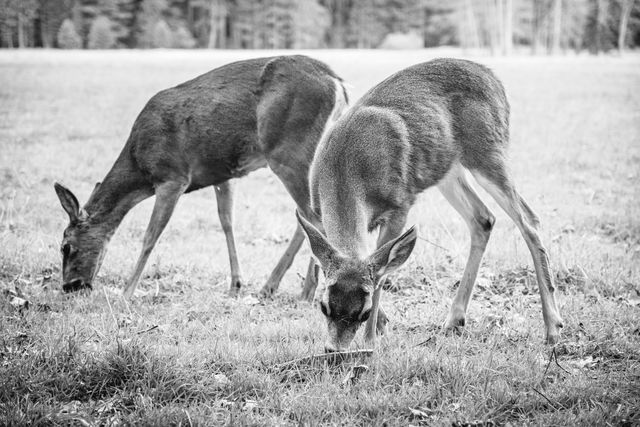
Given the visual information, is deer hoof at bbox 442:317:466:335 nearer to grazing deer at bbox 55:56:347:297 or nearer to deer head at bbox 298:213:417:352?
deer head at bbox 298:213:417:352

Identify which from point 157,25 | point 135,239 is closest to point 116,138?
point 135,239

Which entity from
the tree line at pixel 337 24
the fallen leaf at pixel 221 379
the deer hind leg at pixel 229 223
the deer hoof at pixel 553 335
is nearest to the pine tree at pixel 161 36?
the tree line at pixel 337 24

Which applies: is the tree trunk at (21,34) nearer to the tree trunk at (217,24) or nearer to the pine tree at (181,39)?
the pine tree at (181,39)

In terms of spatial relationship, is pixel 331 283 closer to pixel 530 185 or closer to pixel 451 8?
pixel 530 185

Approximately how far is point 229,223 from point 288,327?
2018 millimetres

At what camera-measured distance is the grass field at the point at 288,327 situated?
3633 millimetres

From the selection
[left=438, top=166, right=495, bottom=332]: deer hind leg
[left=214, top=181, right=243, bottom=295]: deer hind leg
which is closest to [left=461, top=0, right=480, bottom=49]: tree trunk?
[left=214, top=181, right=243, bottom=295]: deer hind leg

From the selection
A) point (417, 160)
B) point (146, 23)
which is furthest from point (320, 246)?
point (146, 23)

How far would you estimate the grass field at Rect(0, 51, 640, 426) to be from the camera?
3633 mm

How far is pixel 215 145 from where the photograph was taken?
237 inches

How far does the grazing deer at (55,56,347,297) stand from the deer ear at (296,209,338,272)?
187 cm

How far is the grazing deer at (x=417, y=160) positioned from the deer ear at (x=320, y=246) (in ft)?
0.13

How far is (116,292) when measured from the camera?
5750 millimetres

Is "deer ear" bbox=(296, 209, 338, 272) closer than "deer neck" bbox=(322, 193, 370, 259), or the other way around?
"deer ear" bbox=(296, 209, 338, 272)
